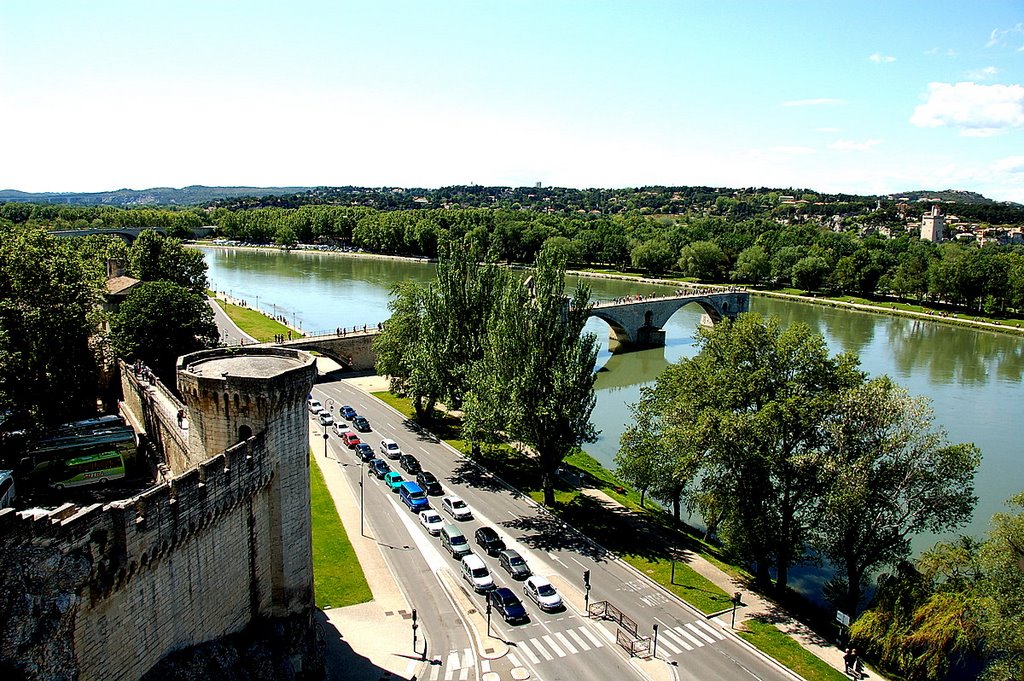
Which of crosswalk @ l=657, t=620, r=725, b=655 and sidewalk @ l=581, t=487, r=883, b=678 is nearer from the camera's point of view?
crosswalk @ l=657, t=620, r=725, b=655

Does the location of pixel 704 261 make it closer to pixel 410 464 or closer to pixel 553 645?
pixel 410 464

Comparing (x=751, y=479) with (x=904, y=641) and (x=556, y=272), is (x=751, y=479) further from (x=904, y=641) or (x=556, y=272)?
(x=556, y=272)

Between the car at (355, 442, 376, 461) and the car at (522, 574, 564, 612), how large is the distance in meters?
14.6

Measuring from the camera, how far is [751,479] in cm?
2755

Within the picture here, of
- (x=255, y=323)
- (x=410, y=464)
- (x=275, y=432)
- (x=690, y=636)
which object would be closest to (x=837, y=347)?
(x=410, y=464)

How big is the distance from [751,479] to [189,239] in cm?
19488

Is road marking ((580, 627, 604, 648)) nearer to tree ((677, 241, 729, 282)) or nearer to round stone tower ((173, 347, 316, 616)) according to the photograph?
round stone tower ((173, 347, 316, 616))

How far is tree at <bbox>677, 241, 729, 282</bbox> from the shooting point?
130 m

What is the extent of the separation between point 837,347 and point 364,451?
6015cm

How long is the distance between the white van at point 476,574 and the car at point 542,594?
4.52 feet

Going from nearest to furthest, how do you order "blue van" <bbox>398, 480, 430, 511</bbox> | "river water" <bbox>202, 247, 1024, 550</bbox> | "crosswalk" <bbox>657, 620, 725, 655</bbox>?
1. "crosswalk" <bbox>657, 620, 725, 655</bbox>
2. "blue van" <bbox>398, 480, 430, 511</bbox>
3. "river water" <bbox>202, 247, 1024, 550</bbox>

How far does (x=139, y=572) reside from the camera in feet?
46.5

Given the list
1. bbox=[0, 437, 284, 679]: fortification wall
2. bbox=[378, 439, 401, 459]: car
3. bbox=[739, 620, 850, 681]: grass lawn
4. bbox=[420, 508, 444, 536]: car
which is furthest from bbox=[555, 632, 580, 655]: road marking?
bbox=[378, 439, 401, 459]: car

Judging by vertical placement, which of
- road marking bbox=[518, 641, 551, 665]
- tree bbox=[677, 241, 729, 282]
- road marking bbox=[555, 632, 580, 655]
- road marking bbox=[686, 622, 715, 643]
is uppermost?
tree bbox=[677, 241, 729, 282]
